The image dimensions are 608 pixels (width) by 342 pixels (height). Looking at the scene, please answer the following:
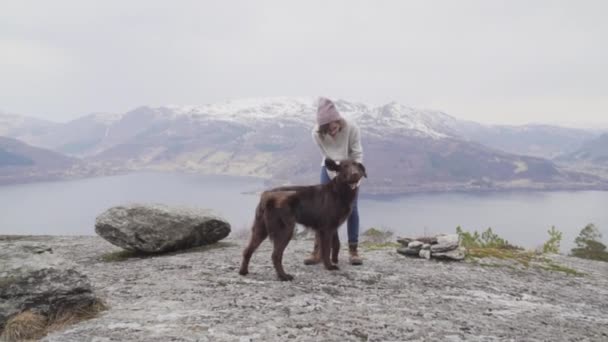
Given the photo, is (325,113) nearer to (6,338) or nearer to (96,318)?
(96,318)

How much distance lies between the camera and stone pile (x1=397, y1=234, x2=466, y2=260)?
12352 millimetres

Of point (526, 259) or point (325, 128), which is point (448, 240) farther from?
point (325, 128)

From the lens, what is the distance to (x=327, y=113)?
915 cm

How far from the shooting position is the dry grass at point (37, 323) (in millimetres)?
5805

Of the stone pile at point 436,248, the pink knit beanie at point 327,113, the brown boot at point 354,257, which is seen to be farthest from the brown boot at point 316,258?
the stone pile at point 436,248

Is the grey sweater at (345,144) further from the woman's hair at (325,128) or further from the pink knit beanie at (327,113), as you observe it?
the pink knit beanie at (327,113)

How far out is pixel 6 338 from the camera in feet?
18.7

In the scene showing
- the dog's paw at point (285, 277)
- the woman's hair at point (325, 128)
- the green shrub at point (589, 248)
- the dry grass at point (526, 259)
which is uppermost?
the woman's hair at point (325, 128)

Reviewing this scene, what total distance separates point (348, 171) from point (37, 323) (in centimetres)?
620

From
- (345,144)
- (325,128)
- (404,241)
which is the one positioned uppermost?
(325,128)

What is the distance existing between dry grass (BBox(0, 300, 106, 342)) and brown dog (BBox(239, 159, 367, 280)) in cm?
346

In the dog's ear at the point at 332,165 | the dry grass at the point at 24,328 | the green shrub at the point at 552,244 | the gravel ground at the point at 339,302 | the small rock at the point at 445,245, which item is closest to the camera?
the dry grass at the point at 24,328

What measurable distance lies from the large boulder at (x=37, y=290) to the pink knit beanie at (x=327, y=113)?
5692 millimetres

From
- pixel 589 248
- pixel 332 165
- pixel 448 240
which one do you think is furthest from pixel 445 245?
pixel 589 248
